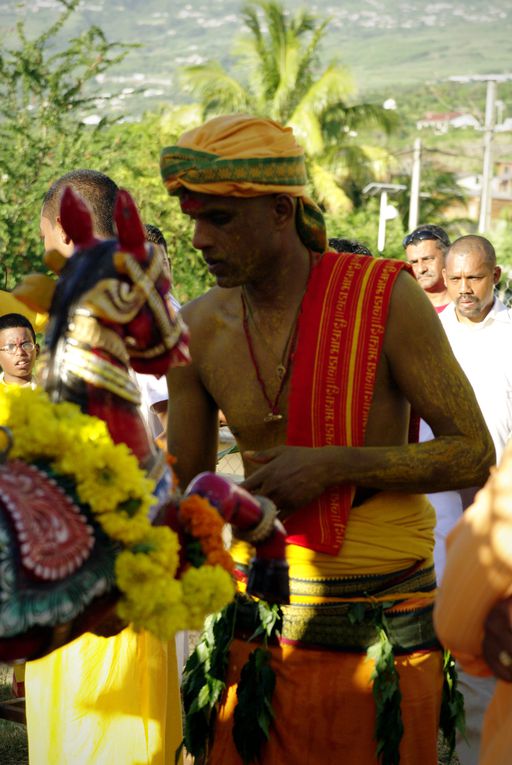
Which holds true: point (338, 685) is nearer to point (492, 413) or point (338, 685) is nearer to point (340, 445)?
point (340, 445)

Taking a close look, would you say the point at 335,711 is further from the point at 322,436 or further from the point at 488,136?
the point at 488,136

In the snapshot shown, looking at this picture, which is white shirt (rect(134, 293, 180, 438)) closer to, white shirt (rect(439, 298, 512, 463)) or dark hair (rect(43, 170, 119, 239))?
dark hair (rect(43, 170, 119, 239))

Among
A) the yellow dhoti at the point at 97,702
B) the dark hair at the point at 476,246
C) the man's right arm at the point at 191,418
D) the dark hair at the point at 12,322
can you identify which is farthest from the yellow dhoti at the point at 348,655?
the dark hair at the point at 476,246

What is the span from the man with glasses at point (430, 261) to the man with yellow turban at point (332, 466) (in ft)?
16.1

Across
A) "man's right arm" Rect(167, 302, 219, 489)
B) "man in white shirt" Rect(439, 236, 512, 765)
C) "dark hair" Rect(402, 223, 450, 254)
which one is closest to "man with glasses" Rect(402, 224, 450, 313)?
"dark hair" Rect(402, 223, 450, 254)

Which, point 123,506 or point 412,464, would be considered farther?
point 412,464

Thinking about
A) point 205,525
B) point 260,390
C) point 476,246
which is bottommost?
point 205,525

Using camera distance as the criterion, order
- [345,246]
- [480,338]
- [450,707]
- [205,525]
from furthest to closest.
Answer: [480,338] → [345,246] → [450,707] → [205,525]

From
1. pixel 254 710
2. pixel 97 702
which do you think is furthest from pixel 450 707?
pixel 97 702

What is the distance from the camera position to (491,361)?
7.13 m

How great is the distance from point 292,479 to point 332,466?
0.13m

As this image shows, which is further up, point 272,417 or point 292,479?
point 272,417

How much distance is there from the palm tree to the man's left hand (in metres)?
44.1

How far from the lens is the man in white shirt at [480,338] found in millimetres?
6414
